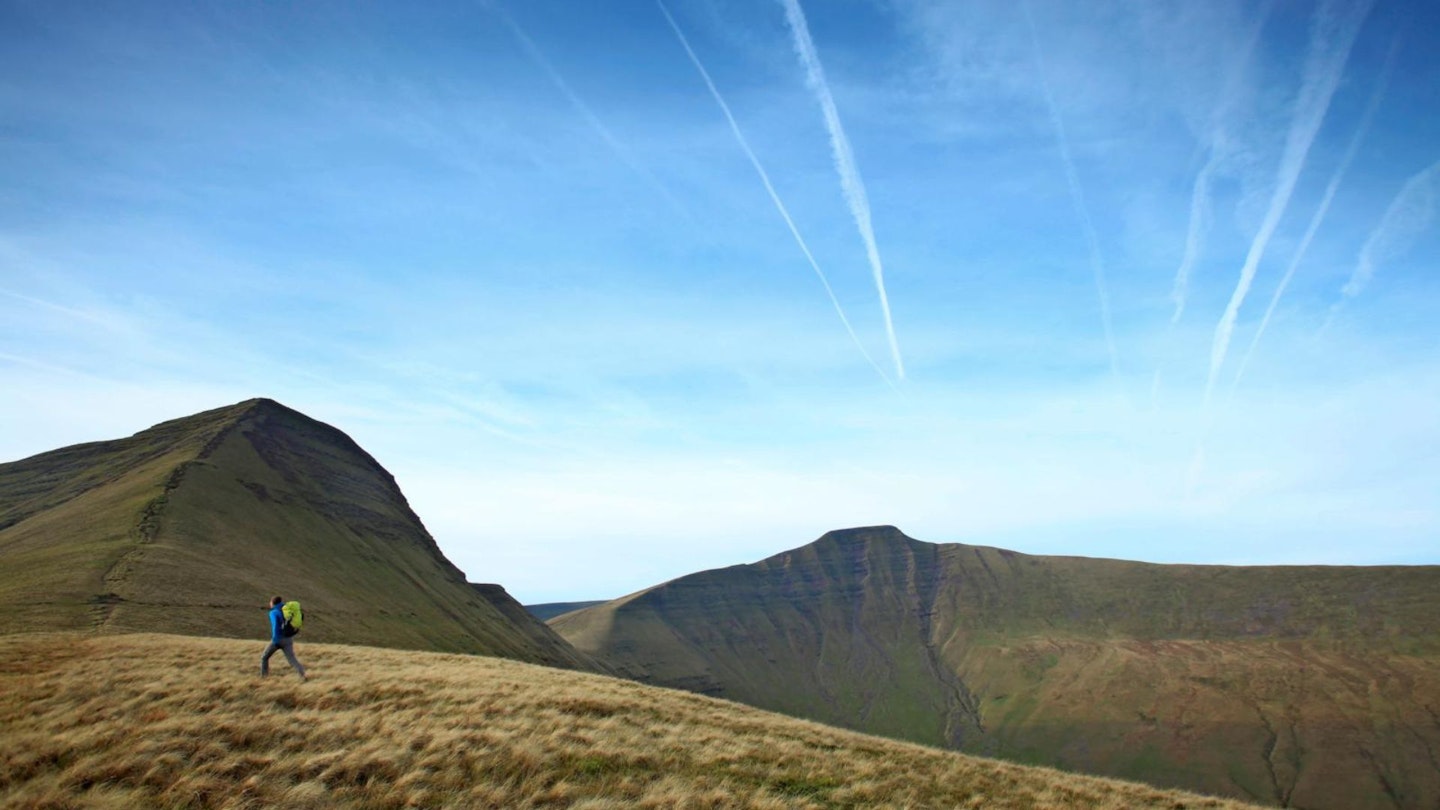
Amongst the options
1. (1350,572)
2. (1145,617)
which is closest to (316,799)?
(1145,617)

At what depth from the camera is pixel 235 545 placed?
61.1 meters

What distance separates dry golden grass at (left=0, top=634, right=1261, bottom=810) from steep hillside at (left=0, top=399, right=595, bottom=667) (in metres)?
20.1

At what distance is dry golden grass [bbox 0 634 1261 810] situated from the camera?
13414 mm

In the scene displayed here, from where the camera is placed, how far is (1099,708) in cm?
13250

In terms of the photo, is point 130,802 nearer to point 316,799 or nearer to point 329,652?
point 316,799

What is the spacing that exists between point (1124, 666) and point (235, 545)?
14425 cm

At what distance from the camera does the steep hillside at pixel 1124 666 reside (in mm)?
110188

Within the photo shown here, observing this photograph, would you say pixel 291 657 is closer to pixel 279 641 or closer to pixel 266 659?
pixel 279 641

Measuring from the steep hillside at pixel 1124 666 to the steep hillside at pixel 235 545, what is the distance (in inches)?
2752

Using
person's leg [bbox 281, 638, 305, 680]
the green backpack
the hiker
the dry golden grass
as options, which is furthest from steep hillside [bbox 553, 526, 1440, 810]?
the green backpack

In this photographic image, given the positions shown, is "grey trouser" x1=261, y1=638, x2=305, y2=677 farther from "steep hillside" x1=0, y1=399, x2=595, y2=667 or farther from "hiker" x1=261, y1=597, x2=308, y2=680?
"steep hillside" x1=0, y1=399, x2=595, y2=667

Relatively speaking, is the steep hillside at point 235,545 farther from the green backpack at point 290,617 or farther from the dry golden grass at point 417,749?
the green backpack at point 290,617

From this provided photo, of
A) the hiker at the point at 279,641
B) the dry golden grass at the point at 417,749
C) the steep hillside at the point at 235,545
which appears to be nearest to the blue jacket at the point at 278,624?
the hiker at the point at 279,641

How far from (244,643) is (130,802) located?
20332 millimetres
